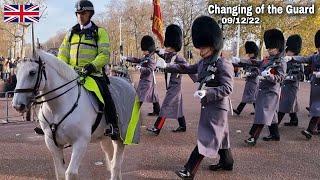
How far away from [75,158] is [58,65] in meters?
0.91

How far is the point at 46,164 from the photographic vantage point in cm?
622

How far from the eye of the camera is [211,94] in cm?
493

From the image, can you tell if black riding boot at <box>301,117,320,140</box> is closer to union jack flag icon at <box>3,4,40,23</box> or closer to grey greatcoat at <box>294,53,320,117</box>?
grey greatcoat at <box>294,53,320,117</box>

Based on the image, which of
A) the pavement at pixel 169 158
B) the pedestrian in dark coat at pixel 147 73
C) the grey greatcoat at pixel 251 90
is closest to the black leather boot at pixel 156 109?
the pedestrian in dark coat at pixel 147 73

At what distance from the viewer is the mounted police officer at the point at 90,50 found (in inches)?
191

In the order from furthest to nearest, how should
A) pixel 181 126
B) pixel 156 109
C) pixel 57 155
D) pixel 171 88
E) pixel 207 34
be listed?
pixel 156 109, pixel 181 126, pixel 171 88, pixel 207 34, pixel 57 155

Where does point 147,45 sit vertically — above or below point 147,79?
above

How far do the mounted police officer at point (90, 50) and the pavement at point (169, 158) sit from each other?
1.10m

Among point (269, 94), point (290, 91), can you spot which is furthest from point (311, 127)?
point (290, 91)

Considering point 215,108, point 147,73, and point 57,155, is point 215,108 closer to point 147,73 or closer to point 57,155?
point 57,155

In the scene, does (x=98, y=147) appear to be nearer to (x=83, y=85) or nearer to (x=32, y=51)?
(x=83, y=85)

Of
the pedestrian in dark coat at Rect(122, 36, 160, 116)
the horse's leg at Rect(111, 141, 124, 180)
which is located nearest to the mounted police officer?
the horse's leg at Rect(111, 141, 124, 180)

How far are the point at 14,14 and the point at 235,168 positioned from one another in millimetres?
6724

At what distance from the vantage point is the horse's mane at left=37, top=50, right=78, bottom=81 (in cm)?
424
